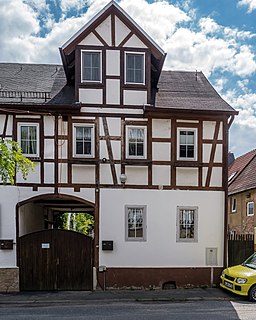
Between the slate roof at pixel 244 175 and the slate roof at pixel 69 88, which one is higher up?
the slate roof at pixel 69 88

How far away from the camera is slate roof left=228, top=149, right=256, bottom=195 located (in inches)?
1027

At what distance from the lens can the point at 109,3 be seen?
15.8m

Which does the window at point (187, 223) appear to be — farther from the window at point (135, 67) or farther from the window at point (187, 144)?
the window at point (135, 67)

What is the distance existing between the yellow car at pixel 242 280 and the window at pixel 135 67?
7759mm

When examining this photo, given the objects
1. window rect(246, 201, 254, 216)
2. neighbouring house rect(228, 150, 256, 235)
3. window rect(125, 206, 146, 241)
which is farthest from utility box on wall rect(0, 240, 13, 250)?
window rect(246, 201, 254, 216)

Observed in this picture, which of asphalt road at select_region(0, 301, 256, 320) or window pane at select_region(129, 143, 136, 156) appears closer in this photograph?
asphalt road at select_region(0, 301, 256, 320)

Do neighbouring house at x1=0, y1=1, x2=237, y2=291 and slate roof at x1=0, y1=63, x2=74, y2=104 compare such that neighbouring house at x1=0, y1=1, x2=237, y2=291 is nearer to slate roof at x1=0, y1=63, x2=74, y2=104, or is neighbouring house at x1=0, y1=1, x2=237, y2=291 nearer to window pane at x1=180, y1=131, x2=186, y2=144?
window pane at x1=180, y1=131, x2=186, y2=144

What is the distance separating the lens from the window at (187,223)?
1567cm

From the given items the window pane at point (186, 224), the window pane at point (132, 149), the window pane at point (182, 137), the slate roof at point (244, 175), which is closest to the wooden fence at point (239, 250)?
the window pane at point (186, 224)

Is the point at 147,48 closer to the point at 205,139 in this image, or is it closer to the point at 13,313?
the point at 205,139

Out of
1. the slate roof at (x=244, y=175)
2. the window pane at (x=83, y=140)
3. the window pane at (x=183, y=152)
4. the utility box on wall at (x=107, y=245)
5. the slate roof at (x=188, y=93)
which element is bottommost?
the utility box on wall at (x=107, y=245)

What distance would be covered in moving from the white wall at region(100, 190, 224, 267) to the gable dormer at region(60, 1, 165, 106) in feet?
12.1

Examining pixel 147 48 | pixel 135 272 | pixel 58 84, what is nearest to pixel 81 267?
pixel 135 272

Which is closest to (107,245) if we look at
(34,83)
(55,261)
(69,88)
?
(55,261)
